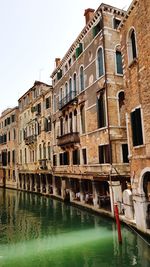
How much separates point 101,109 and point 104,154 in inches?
114

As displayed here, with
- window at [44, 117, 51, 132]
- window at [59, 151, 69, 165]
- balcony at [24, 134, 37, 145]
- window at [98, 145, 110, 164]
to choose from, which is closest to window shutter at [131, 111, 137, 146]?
window at [98, 145, 110, 164]

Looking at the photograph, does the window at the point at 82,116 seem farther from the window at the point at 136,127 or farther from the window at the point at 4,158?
the window at the point at 4,158

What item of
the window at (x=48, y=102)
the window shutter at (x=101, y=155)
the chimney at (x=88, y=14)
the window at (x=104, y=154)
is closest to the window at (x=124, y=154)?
the window at (x=104, y=154)

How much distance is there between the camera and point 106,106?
53.2 feet

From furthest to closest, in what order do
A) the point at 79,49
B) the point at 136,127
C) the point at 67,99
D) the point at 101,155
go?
the point at 67,99 → the point at 79,49 → the point at 101,155 → the point at 136,127

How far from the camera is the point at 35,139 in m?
32.9

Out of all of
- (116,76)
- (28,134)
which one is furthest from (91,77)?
(28,134)

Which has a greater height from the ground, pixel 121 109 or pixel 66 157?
pixel 121 109

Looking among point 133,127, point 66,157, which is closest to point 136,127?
point 133,127

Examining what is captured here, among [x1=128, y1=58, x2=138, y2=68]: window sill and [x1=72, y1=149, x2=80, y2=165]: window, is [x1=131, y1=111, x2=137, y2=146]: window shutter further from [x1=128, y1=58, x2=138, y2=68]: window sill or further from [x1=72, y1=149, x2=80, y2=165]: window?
[x1=72, y1=149, x2=80, y2=165]: window

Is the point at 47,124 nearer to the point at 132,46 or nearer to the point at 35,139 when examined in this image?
the point at 35,139

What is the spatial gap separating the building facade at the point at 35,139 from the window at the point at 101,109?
1211cm

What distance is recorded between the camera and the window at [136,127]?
11.6 metres

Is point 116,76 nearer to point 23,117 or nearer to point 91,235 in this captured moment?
point 91,235
